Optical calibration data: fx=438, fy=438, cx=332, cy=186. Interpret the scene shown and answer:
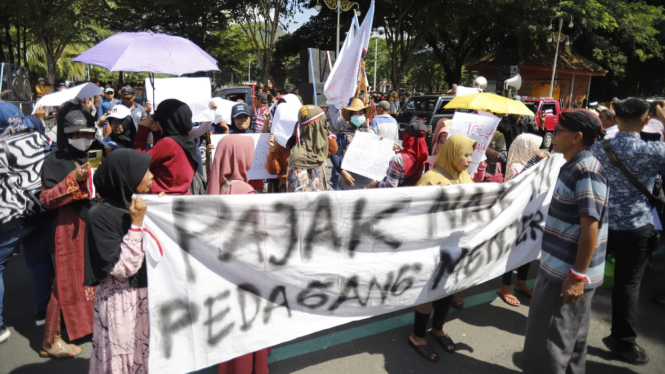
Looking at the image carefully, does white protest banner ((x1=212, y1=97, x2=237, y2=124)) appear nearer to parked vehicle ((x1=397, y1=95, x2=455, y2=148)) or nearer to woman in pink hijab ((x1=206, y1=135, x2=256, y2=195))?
woman in pink hijab ((x1=206, y1=135, x2=256, y2=195))

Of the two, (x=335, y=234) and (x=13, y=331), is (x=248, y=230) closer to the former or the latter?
(x=335, y=234)

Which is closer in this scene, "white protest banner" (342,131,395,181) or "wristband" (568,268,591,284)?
"wristband" (568,268,591,284)

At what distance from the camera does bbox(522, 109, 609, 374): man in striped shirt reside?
8.38 ft

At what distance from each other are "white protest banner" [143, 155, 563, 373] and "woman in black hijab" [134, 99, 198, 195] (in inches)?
41.8

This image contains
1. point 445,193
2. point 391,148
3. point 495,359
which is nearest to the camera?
point 445,193

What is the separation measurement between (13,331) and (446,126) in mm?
4567

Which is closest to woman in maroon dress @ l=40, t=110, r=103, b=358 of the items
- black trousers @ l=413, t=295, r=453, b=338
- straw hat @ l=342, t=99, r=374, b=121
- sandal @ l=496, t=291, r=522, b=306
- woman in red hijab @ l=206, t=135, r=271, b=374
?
woman in red hijab @ l=206, t=135, r=271, b=374

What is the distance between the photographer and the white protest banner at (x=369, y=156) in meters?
4.54

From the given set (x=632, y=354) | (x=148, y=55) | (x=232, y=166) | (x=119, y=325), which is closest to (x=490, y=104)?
(x=632, y=354)

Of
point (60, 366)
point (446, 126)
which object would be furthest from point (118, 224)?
point (446, 126)

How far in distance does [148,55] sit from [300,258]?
118 inches

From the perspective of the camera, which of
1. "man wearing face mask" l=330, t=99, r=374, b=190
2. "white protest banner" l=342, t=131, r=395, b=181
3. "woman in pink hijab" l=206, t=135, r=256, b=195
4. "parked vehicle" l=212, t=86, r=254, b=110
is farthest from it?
"parked vehicle" l=212, t=86, r=254, b=110

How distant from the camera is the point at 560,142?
275 centimetres

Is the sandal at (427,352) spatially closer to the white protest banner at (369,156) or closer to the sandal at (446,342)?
the sandal at (446,342)
